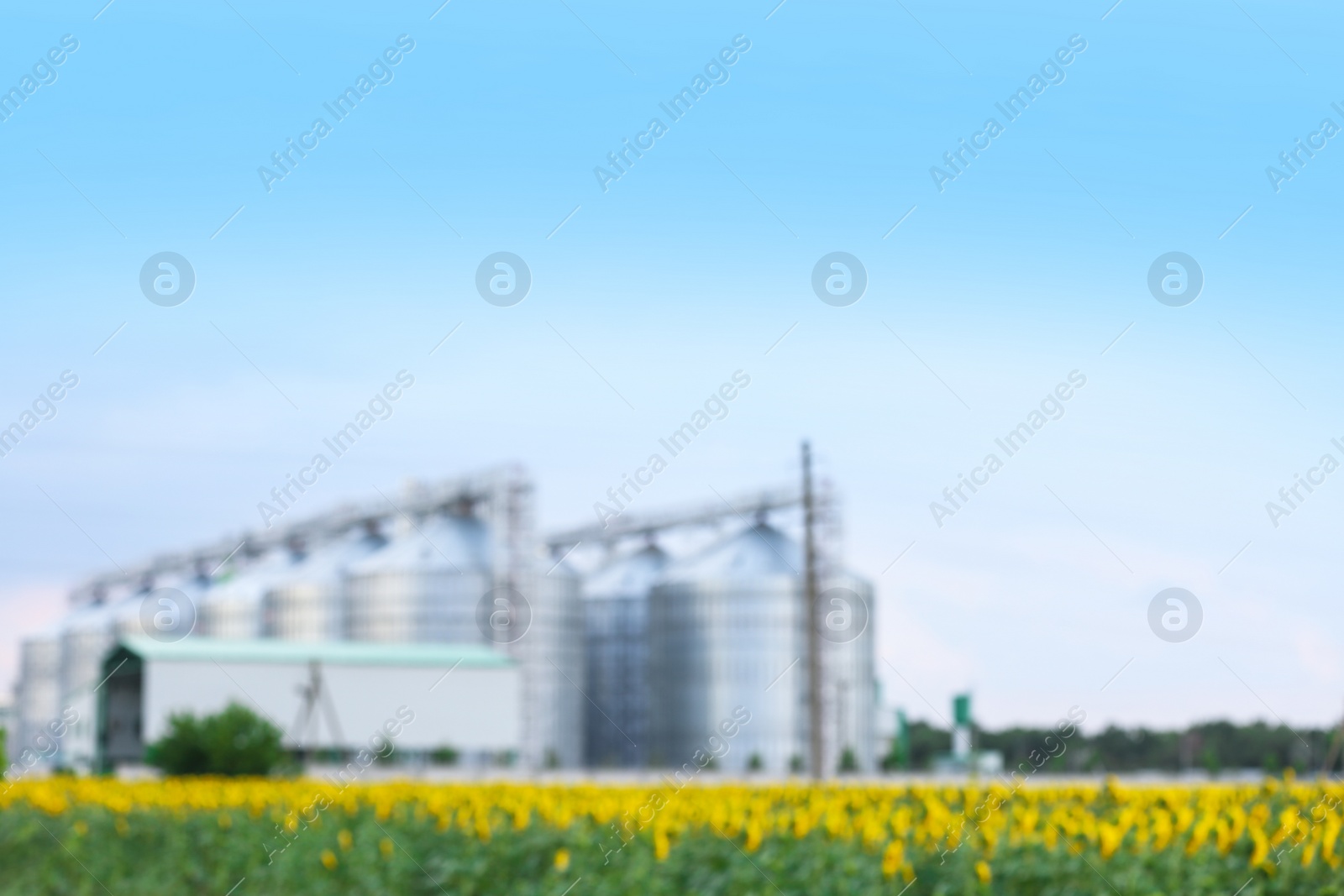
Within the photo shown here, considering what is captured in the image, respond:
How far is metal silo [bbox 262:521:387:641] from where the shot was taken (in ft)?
189

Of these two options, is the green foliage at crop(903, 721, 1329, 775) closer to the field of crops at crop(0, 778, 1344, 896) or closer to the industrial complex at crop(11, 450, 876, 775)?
the industrial complex at crop(11, 450, 876, 775)

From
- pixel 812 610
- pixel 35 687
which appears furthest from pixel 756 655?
pixel 35 687

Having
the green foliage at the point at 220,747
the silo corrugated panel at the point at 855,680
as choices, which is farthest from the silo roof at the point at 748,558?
the green foliage at the point at 220,747

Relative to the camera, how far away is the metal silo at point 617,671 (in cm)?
5753

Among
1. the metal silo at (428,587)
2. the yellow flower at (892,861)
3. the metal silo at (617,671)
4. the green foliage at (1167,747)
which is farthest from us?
the green foliage at (1167,747)

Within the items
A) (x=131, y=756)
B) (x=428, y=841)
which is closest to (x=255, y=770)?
(x=428, y=841)

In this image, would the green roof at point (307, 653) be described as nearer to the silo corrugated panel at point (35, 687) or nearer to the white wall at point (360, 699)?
the white wall at point (360, 699)

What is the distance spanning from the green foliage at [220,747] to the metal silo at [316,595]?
34.6 metres

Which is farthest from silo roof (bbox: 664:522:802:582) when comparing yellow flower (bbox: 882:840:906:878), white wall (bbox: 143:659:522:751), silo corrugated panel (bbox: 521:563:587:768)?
yellow flower (bbox: 882:840:906:878)

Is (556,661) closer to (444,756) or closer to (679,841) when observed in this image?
(444,756)

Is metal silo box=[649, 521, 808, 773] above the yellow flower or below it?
above

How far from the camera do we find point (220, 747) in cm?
2216

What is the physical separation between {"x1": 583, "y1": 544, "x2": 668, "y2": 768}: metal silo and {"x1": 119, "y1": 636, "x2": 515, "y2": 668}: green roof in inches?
346

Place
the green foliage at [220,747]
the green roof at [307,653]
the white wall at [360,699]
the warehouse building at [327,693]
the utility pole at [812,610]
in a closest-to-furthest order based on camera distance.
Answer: the green foliage at [220,747], the utility pole at [812,610], the white wall at [360,699], the warehouse building at [327,693], the green roof at [307,653]
